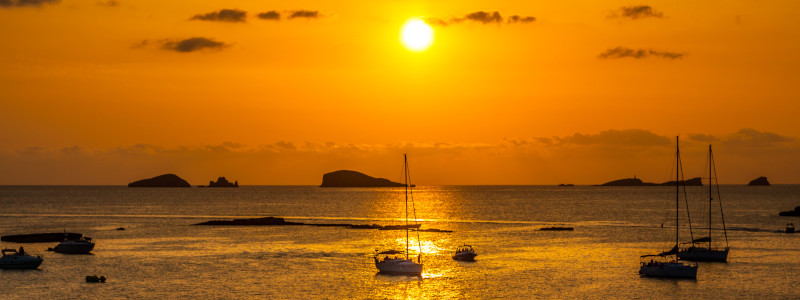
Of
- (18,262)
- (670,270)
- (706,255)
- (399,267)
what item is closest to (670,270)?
(670,270)

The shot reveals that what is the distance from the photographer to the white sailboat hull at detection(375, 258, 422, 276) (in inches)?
3735

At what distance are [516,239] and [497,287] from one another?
59867 mm

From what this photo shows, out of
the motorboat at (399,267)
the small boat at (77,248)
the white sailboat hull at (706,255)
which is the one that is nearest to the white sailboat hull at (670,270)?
the white sailboat hull at (706,255)

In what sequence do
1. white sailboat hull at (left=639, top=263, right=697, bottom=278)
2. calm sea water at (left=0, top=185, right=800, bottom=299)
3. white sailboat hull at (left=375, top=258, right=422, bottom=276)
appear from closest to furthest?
1. calm sea water at (left=0, top=185, right=800, bottom=299)
2. white sailboat hull at (left=639, top=263, right=697, bottom=278)
3. white sailboat hull at (left=375, top=258, right=422, bottom=276)

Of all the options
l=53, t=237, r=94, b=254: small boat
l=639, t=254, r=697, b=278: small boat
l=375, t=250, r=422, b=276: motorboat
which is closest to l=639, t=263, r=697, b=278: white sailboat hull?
l=639, t=254, r=697, b=278: small boat

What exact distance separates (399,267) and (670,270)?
1139 inches

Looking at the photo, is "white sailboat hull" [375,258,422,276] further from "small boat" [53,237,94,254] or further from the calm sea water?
"small boat" [53,237,94,254]

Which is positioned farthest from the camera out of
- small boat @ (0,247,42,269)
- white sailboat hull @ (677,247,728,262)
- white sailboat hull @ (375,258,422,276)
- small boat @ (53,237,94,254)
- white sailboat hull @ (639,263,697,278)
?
small boat @ (53,237,94,254)

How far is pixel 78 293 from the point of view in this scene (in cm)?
8169

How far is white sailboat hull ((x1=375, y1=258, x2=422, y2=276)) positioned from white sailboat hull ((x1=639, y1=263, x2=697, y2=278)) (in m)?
24.7

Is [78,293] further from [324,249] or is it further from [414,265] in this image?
[324,249]

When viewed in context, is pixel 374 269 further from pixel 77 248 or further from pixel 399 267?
pixel 77 248

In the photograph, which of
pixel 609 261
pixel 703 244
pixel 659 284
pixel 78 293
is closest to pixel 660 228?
pixel 703 244

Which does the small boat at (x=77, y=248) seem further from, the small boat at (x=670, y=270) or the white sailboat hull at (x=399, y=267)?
the small boat at (x=670, y=270)
